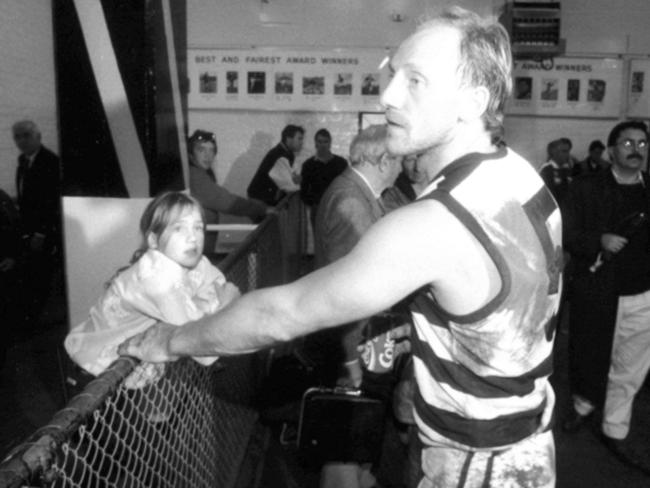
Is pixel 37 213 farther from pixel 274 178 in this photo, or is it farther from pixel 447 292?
pixel 447 292

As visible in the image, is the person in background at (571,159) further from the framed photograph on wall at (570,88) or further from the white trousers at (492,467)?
the white trousers at (492,467)

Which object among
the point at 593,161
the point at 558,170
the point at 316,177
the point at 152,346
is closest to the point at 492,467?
the point at 152,346

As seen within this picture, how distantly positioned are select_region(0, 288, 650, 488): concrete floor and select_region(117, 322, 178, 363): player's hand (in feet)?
8.29

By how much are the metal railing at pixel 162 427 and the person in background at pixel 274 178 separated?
371 cm

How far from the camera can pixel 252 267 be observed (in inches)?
174

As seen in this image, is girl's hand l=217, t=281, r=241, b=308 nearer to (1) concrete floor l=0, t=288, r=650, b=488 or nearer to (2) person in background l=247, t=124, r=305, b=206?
(1) concrete floor l=0, t=288, r=650, b=488

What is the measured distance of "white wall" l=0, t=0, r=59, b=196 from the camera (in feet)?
28.9

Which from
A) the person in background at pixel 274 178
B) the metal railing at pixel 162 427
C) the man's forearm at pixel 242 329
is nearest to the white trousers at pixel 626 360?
the metal railing at pixel 162 427

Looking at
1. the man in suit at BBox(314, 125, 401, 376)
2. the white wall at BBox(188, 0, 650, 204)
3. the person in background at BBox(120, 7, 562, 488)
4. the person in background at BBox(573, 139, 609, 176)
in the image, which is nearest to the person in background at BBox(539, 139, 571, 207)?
the person in background at BBox(573, 139, 609, 176)

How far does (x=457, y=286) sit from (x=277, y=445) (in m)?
3.30

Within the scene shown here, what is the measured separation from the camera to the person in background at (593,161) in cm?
1035

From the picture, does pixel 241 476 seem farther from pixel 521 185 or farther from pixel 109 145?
pixel 521 185

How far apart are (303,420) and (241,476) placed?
32.9 inches

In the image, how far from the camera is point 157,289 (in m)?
2.33
